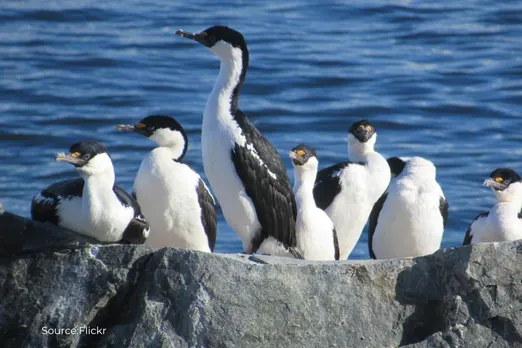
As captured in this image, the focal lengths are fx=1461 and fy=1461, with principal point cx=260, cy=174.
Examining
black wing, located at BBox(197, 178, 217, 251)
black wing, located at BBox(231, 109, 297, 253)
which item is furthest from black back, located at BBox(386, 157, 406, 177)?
black wing, located at BBox(197, 178, 217, 251)

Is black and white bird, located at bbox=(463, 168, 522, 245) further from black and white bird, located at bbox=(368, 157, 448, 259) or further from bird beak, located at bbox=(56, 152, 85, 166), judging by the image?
bird beak, located at bbox=(56, 152, 85, 166)

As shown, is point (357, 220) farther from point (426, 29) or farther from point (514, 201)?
point (426, 29)

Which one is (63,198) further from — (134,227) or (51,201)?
(134,227)

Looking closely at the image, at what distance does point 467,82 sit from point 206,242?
12219 mm

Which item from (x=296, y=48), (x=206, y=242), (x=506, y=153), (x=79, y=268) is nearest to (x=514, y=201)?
(x=206, y=242)

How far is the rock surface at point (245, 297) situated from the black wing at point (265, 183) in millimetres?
1932

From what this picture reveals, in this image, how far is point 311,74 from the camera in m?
22.0

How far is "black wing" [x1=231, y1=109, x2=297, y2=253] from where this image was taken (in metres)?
10.3

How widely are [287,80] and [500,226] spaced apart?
11.7 metres

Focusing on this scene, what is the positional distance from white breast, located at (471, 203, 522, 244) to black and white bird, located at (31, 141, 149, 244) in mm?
2725

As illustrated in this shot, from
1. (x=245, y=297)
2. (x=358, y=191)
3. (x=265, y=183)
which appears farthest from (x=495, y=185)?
(x=245, y=297)

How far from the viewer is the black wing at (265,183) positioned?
10.3 m

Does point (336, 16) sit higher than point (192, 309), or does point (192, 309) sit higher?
point (192, 309)

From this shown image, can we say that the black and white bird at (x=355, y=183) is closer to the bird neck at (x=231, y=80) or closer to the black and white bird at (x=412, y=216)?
the black and white bird at (x=412, y=216)
